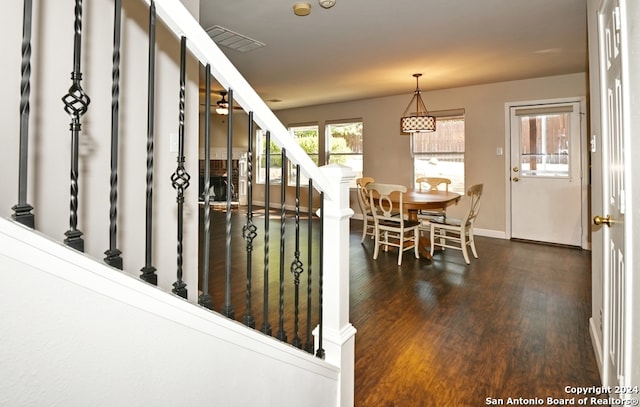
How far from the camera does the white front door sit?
1.23 m

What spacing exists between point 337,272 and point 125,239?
1.22 metres

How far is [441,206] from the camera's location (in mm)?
4172

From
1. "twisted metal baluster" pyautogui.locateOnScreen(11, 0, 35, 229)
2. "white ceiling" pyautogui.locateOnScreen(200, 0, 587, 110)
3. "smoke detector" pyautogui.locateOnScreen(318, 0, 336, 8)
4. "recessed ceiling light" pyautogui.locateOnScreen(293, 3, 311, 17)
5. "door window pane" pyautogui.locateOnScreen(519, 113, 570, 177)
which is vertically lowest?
"twisted metal baluster" pyautogui.locateOnScreen(11, 0, 35, 229)

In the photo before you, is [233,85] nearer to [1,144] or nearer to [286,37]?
[1,144]

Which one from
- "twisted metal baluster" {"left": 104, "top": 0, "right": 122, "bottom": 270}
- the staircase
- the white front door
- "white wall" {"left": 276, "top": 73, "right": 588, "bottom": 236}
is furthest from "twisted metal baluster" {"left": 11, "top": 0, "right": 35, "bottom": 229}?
"white wall" {"left": 276, "top": 73, "right": 588, "bottom": 236}

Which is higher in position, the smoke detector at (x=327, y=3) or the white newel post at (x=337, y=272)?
the smoke detector at (x=327, y=3)

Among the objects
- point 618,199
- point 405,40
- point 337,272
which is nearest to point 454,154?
point 405,40

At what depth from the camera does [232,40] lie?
369 cm

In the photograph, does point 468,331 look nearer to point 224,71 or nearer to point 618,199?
point 618,199

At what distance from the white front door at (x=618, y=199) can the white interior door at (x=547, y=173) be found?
3.83 metres

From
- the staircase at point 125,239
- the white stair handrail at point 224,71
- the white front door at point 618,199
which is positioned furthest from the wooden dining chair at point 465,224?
the white stair handrail at point 224,71

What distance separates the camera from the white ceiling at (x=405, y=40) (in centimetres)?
295

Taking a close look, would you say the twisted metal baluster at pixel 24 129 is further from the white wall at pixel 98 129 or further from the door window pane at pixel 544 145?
the door window pane at pixel 544 145

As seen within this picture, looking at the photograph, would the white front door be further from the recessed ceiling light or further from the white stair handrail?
the recessed ceiling light
